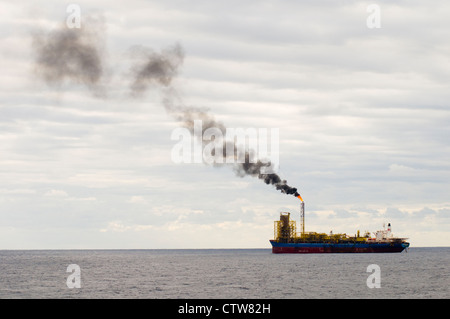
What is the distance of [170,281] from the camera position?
360ft

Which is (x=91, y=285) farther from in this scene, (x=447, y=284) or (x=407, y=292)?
(x=447, y=284)
